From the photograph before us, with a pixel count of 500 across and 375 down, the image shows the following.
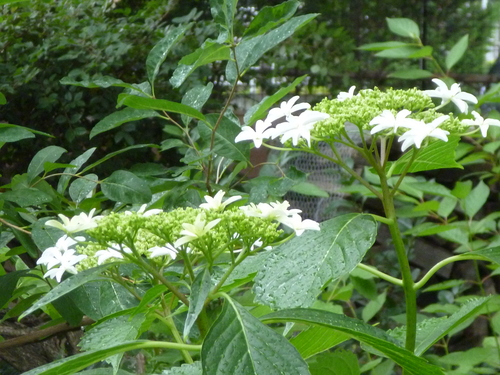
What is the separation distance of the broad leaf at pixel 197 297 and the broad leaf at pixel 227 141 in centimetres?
31

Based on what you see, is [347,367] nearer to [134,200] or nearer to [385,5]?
[134,200]

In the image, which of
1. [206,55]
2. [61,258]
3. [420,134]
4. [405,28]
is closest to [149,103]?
[206,55]

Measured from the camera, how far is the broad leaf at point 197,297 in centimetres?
39

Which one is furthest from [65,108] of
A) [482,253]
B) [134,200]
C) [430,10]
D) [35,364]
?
[430,10]

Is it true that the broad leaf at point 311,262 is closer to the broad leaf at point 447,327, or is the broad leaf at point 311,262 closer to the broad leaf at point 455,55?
the broad leaf at point 447,327

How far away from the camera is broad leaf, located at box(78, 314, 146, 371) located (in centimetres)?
50

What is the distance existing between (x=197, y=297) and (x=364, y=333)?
126 mm

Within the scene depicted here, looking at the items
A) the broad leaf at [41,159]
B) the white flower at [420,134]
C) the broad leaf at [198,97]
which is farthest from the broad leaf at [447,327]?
the broad leaf at [41,159]

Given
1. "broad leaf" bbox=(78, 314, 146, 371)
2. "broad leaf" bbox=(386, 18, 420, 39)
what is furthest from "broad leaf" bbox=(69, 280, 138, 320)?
"broad leaf" bbox=(386, 18, 420, 39)

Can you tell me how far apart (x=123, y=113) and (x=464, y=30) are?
220 centimetres

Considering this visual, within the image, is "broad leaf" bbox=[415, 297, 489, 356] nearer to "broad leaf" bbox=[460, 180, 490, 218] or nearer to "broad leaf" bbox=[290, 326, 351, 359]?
"broad leaf" bbox=[290, 326, 351, 359]

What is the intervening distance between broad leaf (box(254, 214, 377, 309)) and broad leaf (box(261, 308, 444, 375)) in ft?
0.10

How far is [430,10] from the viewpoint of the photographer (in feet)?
8.71

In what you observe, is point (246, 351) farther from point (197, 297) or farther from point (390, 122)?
point (390, 122)
